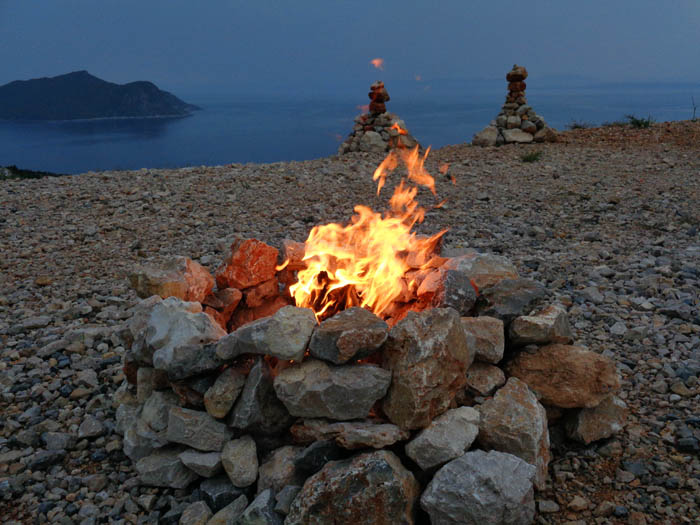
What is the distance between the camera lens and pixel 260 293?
15.5 ft

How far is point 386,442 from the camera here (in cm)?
308

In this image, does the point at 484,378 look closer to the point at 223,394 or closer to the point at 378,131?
the point at 223,394

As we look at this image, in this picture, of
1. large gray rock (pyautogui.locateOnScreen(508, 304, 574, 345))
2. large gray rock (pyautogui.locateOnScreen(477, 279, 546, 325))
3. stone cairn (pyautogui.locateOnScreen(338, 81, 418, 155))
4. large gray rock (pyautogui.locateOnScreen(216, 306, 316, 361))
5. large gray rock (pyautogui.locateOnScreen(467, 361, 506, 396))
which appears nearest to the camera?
large gray rock (pyautogui.locateOnScreen(216, 306, 316, 361))

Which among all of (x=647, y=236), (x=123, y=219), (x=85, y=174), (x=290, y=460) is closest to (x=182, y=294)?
(x=290, y=460)

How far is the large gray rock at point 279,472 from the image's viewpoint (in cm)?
320

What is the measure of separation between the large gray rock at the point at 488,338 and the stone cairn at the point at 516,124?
13.5 m

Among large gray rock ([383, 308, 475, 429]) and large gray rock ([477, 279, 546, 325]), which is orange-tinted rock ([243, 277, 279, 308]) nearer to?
large gray rock ([383, 308, 475, 429])

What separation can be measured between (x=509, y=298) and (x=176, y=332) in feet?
8.29

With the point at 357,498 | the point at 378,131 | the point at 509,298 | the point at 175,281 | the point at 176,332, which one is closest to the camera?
the point at 357,498

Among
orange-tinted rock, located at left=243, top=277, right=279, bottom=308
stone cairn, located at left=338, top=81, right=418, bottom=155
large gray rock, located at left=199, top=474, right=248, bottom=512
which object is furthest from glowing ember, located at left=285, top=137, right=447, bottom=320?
stone cairn, located at left=338, top=81, right=418, bottom=155

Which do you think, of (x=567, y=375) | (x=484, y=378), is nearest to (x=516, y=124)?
(x=567, y=375)

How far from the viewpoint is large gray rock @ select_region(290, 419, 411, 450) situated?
3076mm

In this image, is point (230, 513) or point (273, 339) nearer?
point (230, 513)

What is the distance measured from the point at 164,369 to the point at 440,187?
8681 mm
